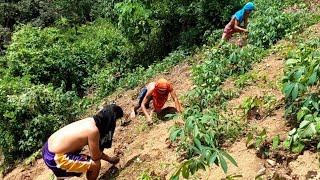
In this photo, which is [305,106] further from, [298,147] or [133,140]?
[133,140]

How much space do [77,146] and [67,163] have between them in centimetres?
21

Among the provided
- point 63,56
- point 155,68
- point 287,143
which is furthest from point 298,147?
point 63,56

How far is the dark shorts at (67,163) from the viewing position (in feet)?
16.8

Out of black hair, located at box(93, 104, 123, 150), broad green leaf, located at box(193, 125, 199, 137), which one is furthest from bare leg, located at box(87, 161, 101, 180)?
broad green leaf, located at box(193, 125, 199, 137)

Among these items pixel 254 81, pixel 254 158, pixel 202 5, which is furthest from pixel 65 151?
pixel 202 5

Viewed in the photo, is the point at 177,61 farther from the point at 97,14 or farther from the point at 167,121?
the point at 97,14

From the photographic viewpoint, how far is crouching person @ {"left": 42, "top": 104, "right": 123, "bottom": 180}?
513cm

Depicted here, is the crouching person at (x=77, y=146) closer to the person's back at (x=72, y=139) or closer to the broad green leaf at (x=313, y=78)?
the person's back at (x=72, y=139)

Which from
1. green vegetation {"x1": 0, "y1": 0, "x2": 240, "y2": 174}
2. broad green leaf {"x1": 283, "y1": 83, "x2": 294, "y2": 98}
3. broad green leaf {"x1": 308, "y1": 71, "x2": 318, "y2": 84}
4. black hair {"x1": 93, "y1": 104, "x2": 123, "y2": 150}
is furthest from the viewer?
green vegetation {"x1": 0, "y1": 0, "x2": 240, "y2": 174}

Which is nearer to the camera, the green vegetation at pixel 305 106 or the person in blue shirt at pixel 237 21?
the green vegetation at pixel 305 106

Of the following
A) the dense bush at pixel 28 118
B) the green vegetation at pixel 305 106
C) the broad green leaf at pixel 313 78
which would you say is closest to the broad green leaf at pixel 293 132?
the green vegetation at pixel 305 106

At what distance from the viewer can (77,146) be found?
518 centimetres

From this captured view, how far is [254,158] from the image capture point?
471 cm

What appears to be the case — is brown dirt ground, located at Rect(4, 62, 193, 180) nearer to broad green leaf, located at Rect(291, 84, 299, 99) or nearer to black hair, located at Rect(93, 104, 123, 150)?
black hair, located at Rect(93, 104, 123, 150)
